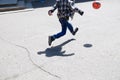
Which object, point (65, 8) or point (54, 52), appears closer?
point (54, 52)

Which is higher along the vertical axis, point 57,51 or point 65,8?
point 65,8

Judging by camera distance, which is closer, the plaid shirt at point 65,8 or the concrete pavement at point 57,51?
the concrete pavement at point 57,51

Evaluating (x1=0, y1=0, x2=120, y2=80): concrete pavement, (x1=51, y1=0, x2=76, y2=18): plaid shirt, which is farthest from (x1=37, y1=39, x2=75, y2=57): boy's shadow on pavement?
(x1=51, y1=0, x2=76, y2=18): plaid shirt

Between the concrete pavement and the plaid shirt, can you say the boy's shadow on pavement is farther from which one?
the plaid shirt

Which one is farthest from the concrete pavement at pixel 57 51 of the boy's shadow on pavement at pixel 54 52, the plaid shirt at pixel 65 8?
the plaid shirt at pixel 65 8

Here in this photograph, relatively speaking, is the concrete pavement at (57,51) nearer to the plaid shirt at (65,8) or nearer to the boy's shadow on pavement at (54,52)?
the boy's shadow on pavement at (54,52)

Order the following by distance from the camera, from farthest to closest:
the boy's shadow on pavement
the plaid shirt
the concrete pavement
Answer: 1. the plaid shirt
2. the boy's shadow on pavement
3. the concrete pavement

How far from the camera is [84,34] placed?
8.20 m

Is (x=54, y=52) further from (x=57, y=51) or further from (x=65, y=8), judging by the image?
(x=65, y=8)

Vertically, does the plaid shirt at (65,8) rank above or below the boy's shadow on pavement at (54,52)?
above

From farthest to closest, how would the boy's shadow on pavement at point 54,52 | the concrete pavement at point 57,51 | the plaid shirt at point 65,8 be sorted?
1. the plaid shirt at point 65,8
2. the boy's shadow on pavement at point 54,52
3. the concrete pavement at point 57,51

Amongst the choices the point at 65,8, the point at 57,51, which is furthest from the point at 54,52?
the point at 65,8

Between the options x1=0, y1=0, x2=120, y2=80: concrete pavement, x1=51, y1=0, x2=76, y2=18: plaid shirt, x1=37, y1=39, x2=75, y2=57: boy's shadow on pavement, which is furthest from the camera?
x1=51, y1=0, x2=76, y2=18: plaid shirt

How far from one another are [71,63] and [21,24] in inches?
184
